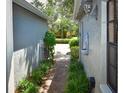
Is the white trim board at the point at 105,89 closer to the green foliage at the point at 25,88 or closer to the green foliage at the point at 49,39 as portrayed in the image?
the green foliage at the point at 25,88

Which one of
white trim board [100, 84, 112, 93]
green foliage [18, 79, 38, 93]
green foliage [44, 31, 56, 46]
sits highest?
green foliage [44, 31, 56, 46]

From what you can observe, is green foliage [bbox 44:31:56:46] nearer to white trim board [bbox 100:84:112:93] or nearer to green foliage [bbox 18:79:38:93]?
green foliage [bbox 18:79:38:93]

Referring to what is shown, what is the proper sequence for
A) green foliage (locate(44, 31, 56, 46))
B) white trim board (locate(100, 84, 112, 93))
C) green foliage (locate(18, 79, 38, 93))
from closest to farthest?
white trim board (locate(100, 84, 112, 93))
green foliage (locate(18, 79, 38, 93))
green foliage (locate(44, 31, 56, 46))

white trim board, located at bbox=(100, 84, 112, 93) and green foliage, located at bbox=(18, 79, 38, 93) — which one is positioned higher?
white trim board, located at bbox=(100, 84, 112, 93)

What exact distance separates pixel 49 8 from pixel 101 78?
2416 cm

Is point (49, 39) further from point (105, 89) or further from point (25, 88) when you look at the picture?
point (105, 89)

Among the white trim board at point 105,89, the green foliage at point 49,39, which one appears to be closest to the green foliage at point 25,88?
the white trim board at point 105,89

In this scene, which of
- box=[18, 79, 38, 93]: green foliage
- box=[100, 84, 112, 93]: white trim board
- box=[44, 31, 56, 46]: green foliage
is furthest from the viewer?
box=[44, 31, 56, 46]: green foliage

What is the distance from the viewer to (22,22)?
9.03 metres

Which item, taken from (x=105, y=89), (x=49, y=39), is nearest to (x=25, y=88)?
(x=105, y=89)

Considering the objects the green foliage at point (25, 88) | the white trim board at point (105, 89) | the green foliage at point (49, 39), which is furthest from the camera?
the green foliage at point (49, 39)

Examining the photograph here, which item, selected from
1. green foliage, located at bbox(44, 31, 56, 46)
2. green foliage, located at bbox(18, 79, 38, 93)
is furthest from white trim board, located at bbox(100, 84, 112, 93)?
green foliage, located at bbox(44, 31, 56, 46)

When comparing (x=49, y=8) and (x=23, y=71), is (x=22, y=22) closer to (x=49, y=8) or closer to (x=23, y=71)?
(x=23, y=71)
